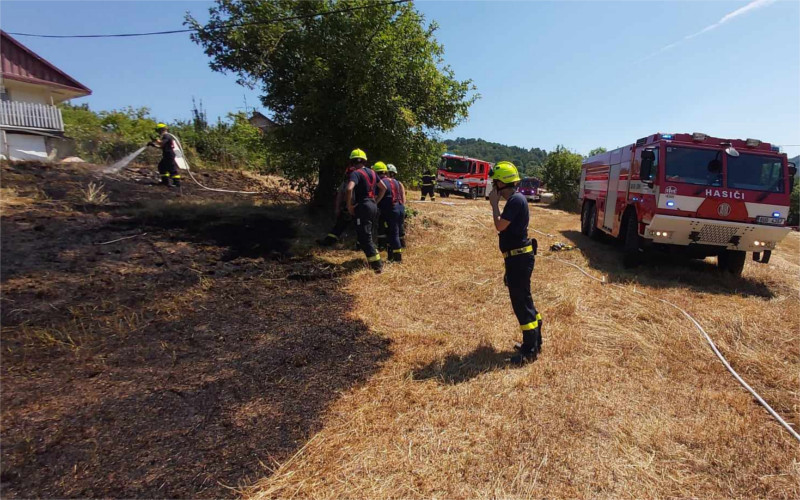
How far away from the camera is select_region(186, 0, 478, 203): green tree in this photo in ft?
24.3

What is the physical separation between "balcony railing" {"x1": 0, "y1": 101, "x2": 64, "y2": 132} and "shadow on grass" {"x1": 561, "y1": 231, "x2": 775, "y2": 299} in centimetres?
2094

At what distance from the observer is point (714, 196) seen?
20.5ft

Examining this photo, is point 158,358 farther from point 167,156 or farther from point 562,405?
point 167,156

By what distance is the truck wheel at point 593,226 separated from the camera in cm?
1053

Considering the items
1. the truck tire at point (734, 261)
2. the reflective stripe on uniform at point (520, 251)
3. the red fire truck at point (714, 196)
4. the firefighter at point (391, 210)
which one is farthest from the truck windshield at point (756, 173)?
the firefighter at point (391, 210)

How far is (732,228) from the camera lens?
619 cm

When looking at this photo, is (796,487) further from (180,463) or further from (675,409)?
(180,463)

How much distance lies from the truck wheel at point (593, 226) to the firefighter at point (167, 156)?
11130mm

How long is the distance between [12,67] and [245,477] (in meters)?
23.4

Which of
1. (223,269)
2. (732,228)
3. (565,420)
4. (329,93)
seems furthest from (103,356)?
(732,228)

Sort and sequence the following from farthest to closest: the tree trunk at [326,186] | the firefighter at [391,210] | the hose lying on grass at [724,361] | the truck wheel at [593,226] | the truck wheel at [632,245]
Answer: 1. the truck wheel at [593,226]
2. the tree trunk at [326,186]
3. the truck wheel at [632,245]
4. the firefighter at [391,210]
5. the hose lying on grass at [724,361]

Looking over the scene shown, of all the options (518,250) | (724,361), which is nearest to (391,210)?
(518,250)

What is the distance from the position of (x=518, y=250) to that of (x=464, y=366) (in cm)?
119

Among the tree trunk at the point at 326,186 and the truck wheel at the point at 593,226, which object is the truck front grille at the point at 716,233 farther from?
the tree trunk at the point at 326,186
